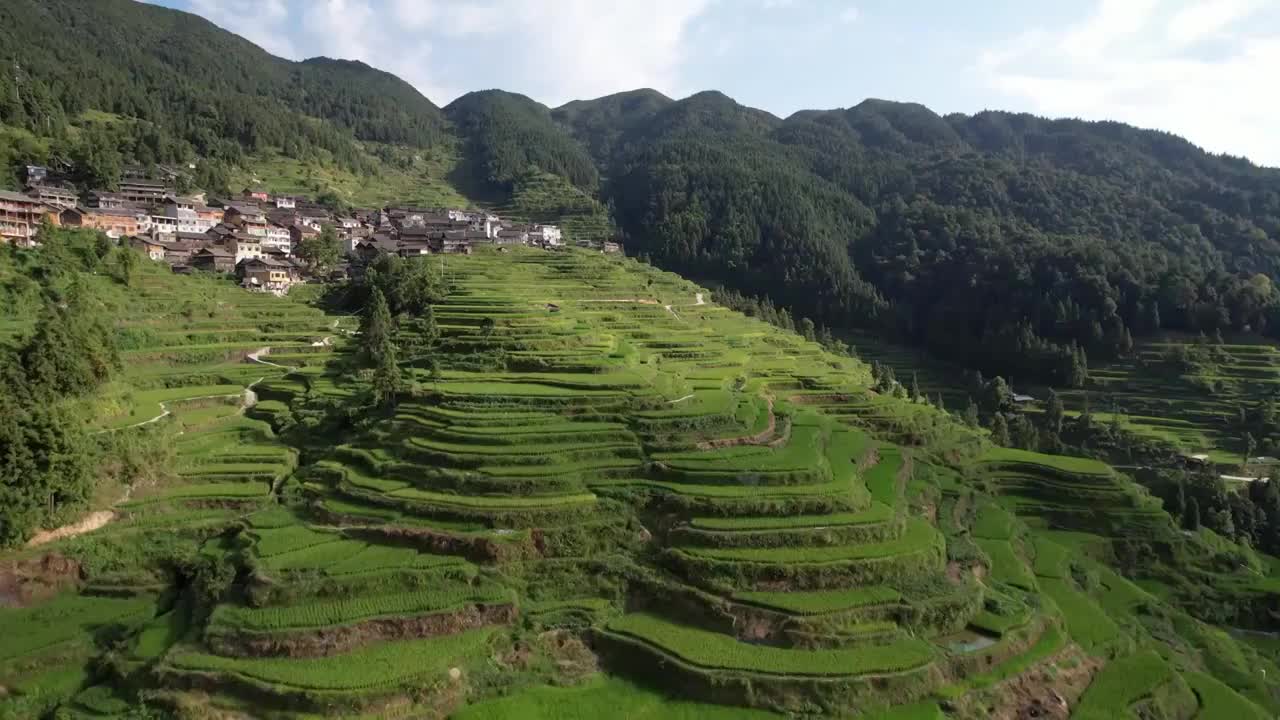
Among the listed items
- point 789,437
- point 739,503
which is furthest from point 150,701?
point 789,437

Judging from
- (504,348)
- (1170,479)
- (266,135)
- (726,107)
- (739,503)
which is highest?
Result: (726,107)

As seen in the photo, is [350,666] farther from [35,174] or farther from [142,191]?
[142,191]

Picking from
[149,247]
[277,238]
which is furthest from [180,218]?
[149,247]

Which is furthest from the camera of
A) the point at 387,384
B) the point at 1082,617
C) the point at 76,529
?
the point at 387,384

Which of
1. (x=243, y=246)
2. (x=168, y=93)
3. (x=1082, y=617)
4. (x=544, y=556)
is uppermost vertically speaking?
(x=168, y=93)

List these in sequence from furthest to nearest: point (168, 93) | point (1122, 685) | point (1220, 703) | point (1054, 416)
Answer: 1. point (168, 93)
2. point (1054, 416)
3. point (1220, 703)
4. point (1122, 685)

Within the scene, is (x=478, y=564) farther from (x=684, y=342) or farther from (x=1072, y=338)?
(x=1072, y=338)

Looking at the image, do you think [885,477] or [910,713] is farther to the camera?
[885,477]

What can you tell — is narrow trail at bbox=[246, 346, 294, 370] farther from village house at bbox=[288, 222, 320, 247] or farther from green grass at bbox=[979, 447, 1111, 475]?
green grass at bbox=[979, 447, 1111, 475]
